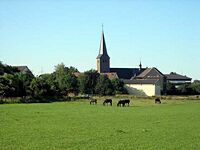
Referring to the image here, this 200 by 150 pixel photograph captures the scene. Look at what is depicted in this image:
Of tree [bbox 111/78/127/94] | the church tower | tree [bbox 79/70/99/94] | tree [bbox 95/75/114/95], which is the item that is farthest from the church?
tree [bbox 95/75/114/95]

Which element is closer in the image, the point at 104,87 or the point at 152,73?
the point at 104,87

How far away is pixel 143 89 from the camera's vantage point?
13238cm

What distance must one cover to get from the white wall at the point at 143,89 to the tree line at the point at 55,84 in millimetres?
4062

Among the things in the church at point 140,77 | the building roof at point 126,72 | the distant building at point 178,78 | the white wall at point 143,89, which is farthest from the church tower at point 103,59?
the white wall at point 143,89

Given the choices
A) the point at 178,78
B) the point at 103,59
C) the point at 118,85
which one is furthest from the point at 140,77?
the point at 118,85

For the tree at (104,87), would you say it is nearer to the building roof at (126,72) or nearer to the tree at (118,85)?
the tree at (118,85)

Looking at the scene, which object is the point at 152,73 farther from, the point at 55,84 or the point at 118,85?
the point at 55,84

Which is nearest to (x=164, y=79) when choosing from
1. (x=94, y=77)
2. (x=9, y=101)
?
(x=94, y=77)

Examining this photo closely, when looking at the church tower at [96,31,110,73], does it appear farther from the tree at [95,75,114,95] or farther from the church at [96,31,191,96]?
the tree at [95,75,114,95]

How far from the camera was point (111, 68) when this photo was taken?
561ft

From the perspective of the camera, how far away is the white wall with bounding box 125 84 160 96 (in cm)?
12850

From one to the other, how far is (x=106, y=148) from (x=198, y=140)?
212 inches

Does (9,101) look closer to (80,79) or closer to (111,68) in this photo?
(80,79)

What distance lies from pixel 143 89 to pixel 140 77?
73.3 feet
